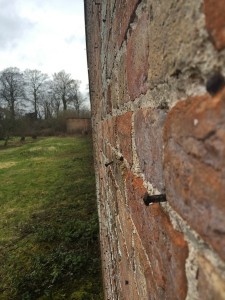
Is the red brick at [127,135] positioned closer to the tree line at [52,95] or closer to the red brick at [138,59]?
the red brick at [138,59]

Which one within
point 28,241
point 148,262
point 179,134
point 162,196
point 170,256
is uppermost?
point 179,134

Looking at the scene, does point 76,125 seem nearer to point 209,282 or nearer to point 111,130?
point 111,130

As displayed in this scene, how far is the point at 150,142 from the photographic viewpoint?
692 millimetres

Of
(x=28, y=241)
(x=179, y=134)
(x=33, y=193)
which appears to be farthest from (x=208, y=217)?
(x=33, y=193)

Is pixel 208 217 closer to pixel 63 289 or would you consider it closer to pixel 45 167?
pixel 63 289

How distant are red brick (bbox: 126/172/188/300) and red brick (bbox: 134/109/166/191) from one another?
0.06 meters

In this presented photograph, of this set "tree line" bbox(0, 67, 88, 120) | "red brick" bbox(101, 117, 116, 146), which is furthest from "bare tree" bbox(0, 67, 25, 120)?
"red brick" bbox(101, 117, 116, 146)

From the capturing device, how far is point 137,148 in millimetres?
844

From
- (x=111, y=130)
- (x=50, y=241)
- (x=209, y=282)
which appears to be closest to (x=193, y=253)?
(x=209, y=282)

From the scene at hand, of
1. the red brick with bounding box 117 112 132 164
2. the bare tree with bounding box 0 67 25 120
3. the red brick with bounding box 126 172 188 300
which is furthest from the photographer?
the bare tree with bounding box 0 67 25 120

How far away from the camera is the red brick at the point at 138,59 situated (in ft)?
2.24

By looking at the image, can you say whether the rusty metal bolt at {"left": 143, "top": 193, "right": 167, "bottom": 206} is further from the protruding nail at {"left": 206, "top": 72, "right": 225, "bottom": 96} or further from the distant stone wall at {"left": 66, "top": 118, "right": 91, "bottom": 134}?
Answer: the distant stone wall at {"left": 66, "top": 118, "right": 91, "bottom": 134}

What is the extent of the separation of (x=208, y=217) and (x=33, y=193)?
428 inches

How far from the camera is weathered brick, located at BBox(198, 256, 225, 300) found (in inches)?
15.1
